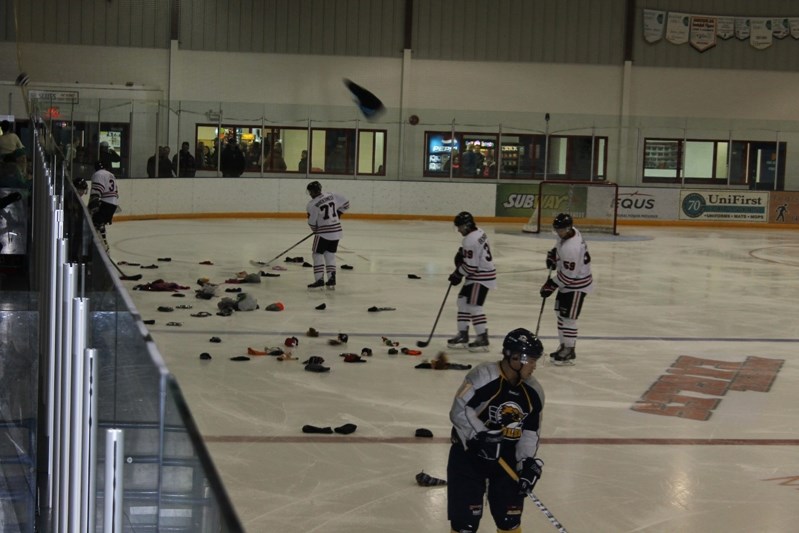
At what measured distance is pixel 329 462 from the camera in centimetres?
691

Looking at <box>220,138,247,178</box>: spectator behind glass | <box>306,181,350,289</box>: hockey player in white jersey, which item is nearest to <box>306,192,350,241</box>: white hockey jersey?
<box>306,181,350,289</box>: hockey player in white jersey

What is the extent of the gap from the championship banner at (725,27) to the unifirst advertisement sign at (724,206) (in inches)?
172

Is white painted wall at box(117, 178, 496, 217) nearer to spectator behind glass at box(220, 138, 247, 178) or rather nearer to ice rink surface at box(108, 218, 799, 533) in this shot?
spectator behind glass at box(220, 138, 247, 178)

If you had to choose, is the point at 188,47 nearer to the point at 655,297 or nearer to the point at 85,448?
the point at 655,297

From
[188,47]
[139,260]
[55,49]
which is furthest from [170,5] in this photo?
[139,260]

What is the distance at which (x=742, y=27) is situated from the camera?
2995 cm

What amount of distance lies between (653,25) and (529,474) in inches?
1043

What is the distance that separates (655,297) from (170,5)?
17.0 m

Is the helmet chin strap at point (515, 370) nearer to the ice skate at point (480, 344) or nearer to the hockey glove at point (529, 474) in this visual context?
the hockey glove at point (529, 474)

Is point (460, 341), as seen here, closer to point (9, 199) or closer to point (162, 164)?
point (9, 199)

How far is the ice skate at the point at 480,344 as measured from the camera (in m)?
10.8

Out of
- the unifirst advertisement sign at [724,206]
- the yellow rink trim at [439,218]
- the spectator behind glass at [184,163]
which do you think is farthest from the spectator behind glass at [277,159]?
the unifirst advertisement sign at [724,206]

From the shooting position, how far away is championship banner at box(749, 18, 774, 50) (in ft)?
98.2

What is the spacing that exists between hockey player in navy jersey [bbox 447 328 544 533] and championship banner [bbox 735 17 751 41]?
88.8ft
